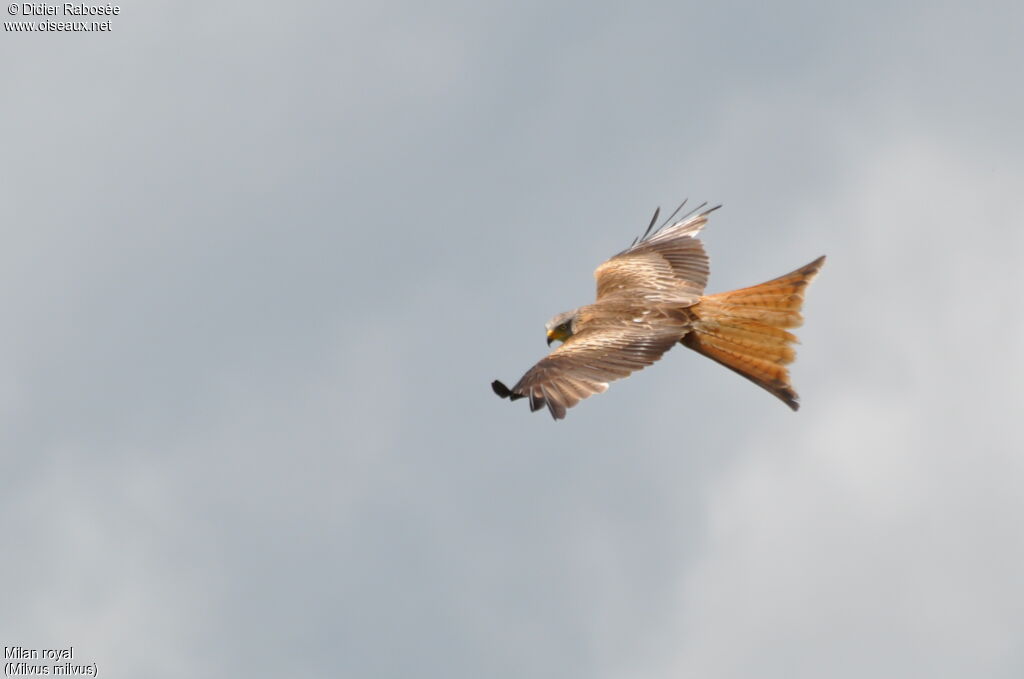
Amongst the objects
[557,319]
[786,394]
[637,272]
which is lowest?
[786,394]

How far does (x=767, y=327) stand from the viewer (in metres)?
14.9

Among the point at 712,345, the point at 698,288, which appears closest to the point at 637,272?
the point at 698,288

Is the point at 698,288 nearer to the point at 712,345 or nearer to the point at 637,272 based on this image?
the point at 637,272

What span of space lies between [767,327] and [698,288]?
2.53m

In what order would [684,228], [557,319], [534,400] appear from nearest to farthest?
[534,400], [557,319], [684,228]

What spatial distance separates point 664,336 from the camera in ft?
50.0

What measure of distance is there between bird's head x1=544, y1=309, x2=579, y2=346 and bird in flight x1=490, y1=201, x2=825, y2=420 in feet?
0.04

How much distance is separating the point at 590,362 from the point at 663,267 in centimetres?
403

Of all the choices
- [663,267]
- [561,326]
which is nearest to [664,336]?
[561,326]

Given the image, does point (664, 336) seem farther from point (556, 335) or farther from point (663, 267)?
point (663, 267)

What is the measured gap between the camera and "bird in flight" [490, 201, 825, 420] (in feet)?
45.6

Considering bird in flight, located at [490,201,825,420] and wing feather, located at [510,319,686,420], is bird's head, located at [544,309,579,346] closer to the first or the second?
bird in flight, located at [490,201,825,420]

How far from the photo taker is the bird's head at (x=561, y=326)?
1634cm

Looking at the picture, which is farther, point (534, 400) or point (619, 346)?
point (619, 346)
